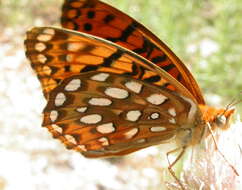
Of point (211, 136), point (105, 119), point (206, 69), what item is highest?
point (211, 136)

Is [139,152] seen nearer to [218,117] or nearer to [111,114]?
[111,114]

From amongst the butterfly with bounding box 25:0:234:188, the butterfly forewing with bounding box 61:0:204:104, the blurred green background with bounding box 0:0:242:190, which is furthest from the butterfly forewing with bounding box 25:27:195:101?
the blurred green background with bounding box 0:0:242:190

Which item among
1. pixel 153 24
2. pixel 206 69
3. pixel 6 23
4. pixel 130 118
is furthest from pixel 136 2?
pixel 130 118

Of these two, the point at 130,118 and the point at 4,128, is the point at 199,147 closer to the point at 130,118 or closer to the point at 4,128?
the point at 130,118

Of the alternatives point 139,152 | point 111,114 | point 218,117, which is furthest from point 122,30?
point 139,152

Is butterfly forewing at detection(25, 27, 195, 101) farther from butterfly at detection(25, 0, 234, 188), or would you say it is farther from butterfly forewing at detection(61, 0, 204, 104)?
butterfly forewing at detection(61, 0, 204, 104)

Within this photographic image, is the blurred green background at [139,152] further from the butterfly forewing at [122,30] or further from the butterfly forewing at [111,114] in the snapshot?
the butterfly forewing at [122,30]

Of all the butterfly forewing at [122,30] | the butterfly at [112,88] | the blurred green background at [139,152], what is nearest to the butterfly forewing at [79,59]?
the butterfly at [112,88]
